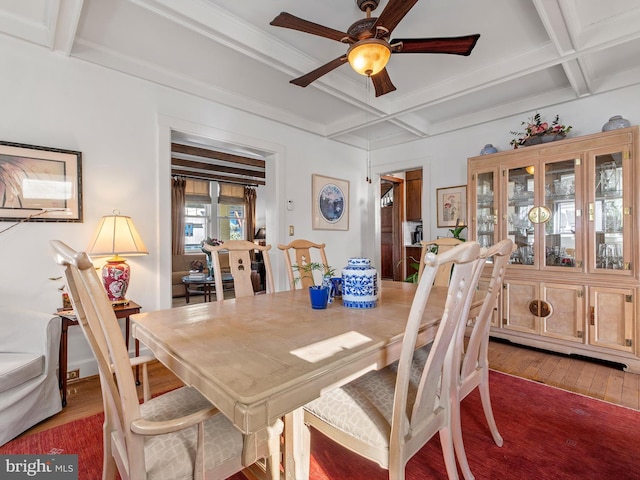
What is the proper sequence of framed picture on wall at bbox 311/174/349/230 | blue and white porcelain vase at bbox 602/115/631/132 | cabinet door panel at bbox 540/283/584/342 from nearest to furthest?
blue and white porcelain vase at bbox 602/115/631/132, cabinet door panel at bbox 540/283/584/342, framed picture on wall at bbox 311/174/349/230

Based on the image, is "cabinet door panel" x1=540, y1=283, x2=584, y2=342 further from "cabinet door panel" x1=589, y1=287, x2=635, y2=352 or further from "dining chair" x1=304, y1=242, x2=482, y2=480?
"dining chair" x1=304, y1=242, x2=482, y2=480

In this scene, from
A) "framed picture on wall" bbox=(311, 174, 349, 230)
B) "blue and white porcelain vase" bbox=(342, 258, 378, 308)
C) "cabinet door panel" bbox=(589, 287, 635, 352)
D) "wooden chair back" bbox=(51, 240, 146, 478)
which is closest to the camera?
"wooden chair back" bbox=(51, 240, 146, 478)

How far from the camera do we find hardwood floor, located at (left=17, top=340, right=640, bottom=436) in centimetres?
202

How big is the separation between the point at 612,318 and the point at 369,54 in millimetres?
2848

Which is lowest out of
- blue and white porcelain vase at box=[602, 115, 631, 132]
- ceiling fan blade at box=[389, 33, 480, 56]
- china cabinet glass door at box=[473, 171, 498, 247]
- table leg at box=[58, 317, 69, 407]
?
table leg at box=[58, 317, 69, 407]

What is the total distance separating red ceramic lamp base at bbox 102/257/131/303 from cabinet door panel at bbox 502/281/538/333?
3.39m

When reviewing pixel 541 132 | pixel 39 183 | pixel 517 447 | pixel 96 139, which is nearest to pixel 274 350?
pixel 517 447

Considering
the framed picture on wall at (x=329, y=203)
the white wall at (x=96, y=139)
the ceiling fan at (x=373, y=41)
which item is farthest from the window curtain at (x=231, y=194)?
the ceiling fan at (x=373, y=41)

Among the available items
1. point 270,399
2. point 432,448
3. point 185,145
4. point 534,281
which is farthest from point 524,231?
point 185,145

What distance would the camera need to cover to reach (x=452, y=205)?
13.0 feet

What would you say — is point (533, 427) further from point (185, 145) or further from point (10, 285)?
point (185, 145)

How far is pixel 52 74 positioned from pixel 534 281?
4.33 m

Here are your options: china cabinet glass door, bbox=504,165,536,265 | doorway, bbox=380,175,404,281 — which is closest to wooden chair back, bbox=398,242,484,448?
china cabinet glass door, bbox=504,165,536,265

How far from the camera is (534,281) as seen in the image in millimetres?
3018
